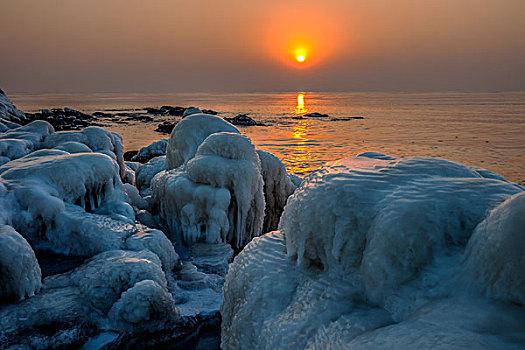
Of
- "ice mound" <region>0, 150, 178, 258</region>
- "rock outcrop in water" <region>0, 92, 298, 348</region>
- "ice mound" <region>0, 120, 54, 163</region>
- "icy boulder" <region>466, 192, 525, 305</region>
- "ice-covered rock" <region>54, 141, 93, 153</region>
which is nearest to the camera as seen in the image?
"icy boulder" <region>466, 192, 525, 305</region>

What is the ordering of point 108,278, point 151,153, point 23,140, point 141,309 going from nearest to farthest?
1. point 141,309
2. point 108,278
3. point 23,140
4. point 151,153

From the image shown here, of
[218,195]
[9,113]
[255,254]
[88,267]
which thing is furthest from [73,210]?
[9,113]

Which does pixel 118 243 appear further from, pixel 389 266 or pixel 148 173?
pixel 148 173

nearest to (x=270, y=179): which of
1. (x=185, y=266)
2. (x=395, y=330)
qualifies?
(x=185, y=266)

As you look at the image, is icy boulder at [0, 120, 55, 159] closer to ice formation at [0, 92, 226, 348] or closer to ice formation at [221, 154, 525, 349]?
ice formation at [0, 92, 226, 348]

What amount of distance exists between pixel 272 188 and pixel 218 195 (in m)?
3.08

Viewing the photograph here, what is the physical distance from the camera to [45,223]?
8875mm

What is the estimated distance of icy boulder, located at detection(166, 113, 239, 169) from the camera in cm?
1334

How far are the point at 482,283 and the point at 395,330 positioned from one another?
553 millimetres

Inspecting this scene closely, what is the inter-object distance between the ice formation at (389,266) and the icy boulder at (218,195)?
6811 mm

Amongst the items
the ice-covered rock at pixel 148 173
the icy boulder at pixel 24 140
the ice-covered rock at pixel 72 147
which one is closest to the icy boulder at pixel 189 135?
the ice-covered rock at pixel 148 173

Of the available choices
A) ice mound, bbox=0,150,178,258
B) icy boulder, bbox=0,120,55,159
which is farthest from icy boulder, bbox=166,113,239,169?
icy boulder, bbox=0,120,55,159

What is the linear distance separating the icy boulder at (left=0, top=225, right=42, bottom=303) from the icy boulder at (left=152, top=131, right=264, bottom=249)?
14.3 ft

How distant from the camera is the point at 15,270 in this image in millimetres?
6777
